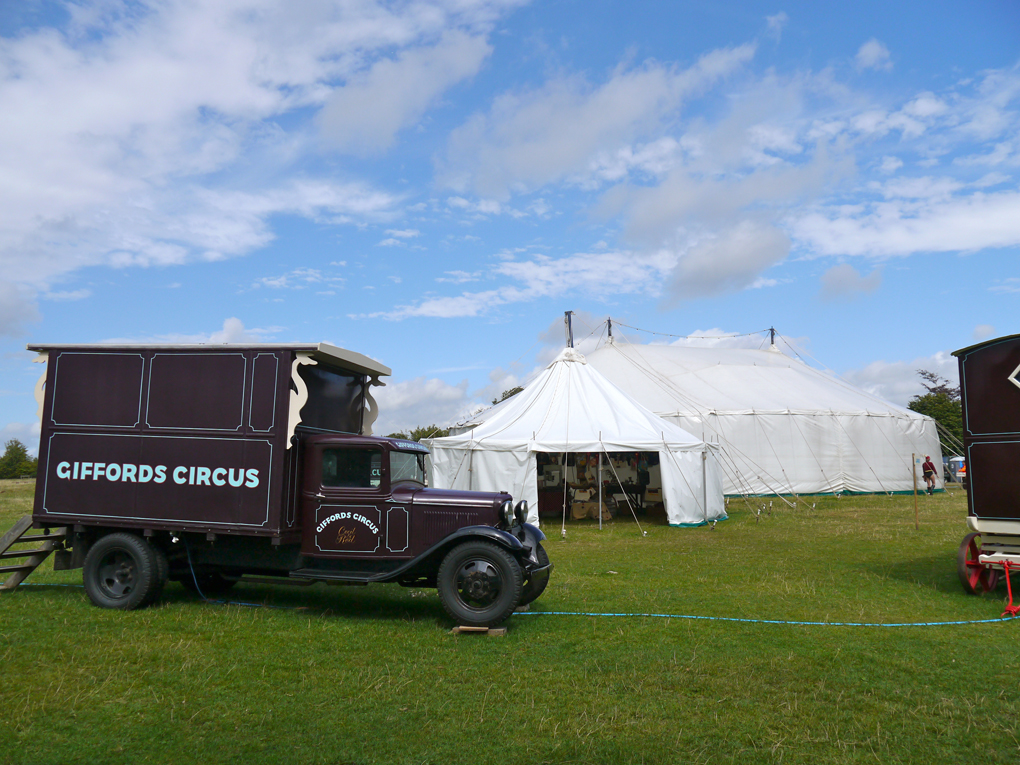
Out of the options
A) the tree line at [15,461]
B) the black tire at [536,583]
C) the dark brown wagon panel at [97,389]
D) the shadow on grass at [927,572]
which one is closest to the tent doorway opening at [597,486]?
the shadow on grass at [927,572]

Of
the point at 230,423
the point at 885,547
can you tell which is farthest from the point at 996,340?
the point at 230,423

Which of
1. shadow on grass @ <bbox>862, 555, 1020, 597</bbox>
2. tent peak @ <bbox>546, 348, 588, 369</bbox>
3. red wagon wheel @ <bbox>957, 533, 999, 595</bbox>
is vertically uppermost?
tent peak @ <bbox>546, 348, 588, 369</bbox>

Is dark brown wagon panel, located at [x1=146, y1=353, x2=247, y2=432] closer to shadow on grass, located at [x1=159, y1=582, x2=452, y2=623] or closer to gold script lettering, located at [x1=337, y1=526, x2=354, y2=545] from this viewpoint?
gold script lettering, located at [x1=337, y1=526, x2=354, y2=545]

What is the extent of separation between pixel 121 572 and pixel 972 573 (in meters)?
9.75

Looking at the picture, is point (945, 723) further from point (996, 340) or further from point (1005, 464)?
point (996, 340)

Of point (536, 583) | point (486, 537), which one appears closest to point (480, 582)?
point (486, 537)

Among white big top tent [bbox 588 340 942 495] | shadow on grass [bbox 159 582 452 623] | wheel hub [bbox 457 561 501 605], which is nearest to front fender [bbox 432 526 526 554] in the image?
wheel hub [bbox 457 561 501 605]

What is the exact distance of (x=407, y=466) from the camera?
7.82 m

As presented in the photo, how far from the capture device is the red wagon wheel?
27.7 feet

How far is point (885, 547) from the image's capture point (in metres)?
12.6

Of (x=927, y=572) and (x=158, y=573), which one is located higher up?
(x=158, y=573)

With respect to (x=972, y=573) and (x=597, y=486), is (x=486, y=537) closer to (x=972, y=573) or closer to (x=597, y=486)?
(x=972, y=573)

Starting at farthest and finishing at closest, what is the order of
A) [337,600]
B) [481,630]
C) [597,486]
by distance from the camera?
[597,486], [337,600], [481,630]

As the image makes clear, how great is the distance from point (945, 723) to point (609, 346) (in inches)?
997
